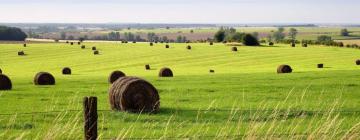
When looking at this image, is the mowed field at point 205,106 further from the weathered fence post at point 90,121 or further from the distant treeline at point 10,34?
the distant treeline at point 10,34

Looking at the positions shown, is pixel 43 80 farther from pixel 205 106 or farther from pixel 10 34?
pixel 10 34

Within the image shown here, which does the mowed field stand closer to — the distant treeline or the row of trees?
the row of trees

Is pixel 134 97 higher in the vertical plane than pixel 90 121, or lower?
lower

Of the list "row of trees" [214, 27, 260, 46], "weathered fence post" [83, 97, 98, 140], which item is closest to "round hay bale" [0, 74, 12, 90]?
"weathered fence post" [83, 97, 98, 140]

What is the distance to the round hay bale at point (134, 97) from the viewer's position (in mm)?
19844

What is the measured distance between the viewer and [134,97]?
1981cm

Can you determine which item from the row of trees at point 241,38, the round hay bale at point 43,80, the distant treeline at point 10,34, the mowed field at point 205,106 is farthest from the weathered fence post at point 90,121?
the distant treeline at point 10,34

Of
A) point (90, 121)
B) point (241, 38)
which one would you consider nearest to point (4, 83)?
point (90, 121)

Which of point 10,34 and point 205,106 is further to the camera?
point 10,34

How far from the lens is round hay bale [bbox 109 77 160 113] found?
19844 mm

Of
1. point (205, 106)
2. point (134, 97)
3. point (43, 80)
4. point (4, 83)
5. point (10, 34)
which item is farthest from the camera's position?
point (10, 34)

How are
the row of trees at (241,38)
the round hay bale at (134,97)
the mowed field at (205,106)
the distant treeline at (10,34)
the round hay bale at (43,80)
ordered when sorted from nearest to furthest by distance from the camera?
1. the mowed field at (205,106)
2. the round hay bale at (134,97)
3. the round hay bale at (43,80)
4. the row of trees at (241,38)
5. the distant treeline at (10,34)

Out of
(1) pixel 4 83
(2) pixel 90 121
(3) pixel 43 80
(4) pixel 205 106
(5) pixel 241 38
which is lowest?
(5) pixel 241 38

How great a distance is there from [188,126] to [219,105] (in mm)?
5801
